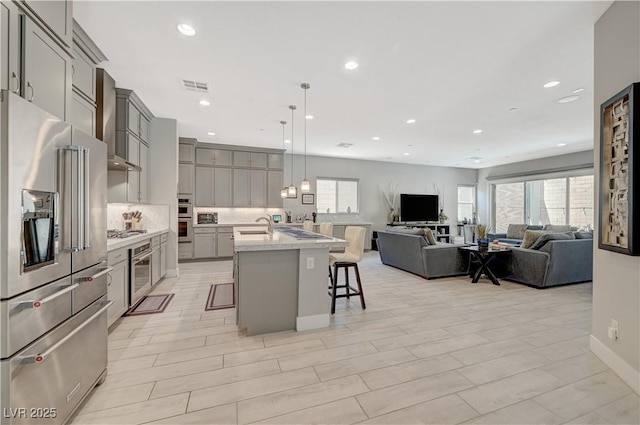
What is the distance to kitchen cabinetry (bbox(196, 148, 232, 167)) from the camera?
6746 millimetres

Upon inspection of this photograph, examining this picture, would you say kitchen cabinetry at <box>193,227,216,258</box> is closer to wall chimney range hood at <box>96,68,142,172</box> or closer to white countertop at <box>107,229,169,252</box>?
white countertop at <box>107,229,169,252</box>

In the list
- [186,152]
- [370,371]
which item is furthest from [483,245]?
[186,152]

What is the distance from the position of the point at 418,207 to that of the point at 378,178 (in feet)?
5.52

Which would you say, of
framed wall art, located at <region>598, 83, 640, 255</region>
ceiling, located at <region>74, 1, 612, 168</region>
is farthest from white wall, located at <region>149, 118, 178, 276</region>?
framed wall art, located at <region>598, 83, 640, 255</region>

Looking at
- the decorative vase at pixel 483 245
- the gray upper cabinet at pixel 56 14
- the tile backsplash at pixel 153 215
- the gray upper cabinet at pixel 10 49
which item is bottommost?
the decorative vase at pixel 483 245

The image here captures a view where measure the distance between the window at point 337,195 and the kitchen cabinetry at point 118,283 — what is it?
19.1ft

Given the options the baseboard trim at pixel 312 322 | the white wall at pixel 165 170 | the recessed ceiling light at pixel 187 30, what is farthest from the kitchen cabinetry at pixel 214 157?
the baseboard trim at pixel 312 322

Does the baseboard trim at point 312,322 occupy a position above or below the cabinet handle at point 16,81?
below

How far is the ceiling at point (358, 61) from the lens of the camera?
7.42 ft

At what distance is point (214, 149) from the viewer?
684cm

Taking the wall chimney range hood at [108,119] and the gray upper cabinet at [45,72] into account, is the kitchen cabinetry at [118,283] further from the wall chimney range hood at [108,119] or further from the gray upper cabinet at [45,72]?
the gray upper cabinet at [45,72]

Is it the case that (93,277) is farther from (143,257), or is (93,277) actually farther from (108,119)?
(108,119)

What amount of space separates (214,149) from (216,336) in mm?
5252

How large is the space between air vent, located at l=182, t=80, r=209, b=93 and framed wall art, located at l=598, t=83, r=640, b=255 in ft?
13.4
